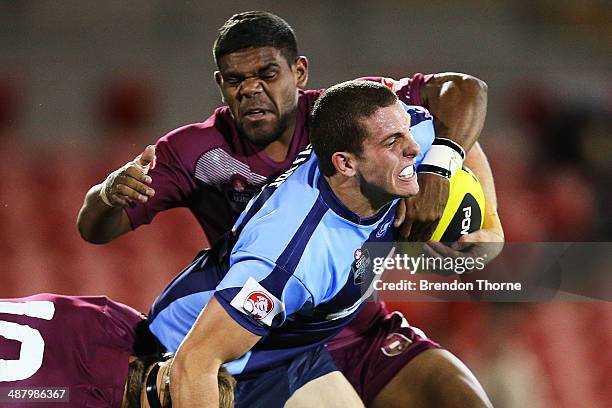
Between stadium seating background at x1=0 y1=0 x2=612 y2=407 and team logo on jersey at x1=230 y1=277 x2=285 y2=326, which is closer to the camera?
team logo on jersey at x1=230 y1=277 x2=285 y2=326

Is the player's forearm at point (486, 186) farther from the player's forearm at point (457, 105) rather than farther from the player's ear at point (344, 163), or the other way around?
the player's ear at point (344, 163)

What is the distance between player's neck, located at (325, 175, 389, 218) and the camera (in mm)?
1310

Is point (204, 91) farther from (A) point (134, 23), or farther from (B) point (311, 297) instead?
(B) point (311, 297)

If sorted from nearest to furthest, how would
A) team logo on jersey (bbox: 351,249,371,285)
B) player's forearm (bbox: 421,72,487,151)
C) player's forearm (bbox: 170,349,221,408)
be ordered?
player's forearm (bbox: 170,349,221,408) < team logo on jersey (bbox: 351,249,371,285) < player's forearm (bbox: 421,72,487,151)

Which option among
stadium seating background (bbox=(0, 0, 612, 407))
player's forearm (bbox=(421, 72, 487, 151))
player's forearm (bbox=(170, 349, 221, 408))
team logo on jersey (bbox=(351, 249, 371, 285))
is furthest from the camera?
stadium seating background (bbox=(0, 0, 612, 407))

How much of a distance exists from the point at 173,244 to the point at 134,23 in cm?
56

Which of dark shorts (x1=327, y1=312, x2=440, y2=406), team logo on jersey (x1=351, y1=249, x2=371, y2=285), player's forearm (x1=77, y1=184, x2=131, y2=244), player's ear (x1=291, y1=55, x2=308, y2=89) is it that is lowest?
dark shorts (x1=327, y1=312, x2=440, y2=406)

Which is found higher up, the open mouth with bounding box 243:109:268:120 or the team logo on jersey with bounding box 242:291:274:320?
the open mouth with bounding box 243:109:268:120

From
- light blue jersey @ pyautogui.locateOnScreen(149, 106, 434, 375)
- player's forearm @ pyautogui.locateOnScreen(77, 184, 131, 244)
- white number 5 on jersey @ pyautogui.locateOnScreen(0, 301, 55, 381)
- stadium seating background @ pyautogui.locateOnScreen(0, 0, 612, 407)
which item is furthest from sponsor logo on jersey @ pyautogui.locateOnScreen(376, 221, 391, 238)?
stadium seating background @ pyautogui.locateOnScreen(0, 0, 612, 407)

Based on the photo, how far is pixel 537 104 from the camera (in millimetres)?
2186

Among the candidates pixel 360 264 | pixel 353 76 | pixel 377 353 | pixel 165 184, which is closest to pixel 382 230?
pixel 360 264

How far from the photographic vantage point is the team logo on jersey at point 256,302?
48.3 inches

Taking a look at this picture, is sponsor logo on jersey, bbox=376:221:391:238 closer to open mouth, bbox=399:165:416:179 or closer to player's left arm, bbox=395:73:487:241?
player's left arm, bbox=395:73:487:241

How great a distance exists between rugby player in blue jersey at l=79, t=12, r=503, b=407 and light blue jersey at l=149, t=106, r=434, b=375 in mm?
66
